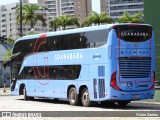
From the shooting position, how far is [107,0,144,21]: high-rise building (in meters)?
168

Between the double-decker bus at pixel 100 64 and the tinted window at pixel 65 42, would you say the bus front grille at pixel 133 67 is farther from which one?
the tinted window at pixel 65 42

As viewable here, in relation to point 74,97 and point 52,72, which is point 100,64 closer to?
point 74,97

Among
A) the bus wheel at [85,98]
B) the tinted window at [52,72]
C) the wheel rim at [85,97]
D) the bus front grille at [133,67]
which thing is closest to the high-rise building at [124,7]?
the tinted window at [52,72]

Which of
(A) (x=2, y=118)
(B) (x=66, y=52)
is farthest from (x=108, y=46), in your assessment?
(A) (x=2, y=118)

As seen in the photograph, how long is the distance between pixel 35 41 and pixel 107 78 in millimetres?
7851

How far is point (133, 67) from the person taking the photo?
20.9m

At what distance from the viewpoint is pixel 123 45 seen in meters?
20.9

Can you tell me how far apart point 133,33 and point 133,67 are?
5.21 feet

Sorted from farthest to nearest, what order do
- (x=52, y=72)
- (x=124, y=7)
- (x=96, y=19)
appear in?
(x=124, y=7), (x=96, y=19), (x=52, y=72)

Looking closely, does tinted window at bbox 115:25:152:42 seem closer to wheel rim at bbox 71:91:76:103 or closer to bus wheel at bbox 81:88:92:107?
bus wheel at bbox 81:88:92:107

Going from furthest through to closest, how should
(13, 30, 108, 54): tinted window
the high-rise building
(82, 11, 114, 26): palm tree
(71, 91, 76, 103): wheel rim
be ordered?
the high-rise building
(82, 11, 114, 26): palm tree
(71, 91, 76, 103): wheel rim
(13, 30, 108, 54): tinted window

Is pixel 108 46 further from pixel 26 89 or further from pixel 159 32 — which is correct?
pixel 159 32

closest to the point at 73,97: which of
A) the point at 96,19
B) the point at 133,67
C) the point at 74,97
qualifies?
the point at 74,97

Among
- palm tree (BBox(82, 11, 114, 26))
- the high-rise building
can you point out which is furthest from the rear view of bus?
the high-rise building
